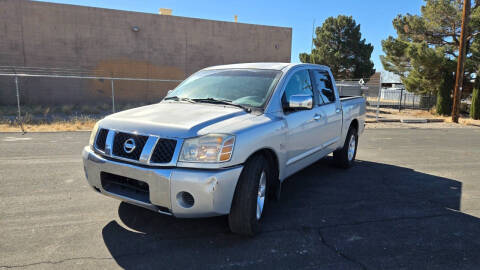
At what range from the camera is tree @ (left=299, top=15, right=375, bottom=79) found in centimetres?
2695

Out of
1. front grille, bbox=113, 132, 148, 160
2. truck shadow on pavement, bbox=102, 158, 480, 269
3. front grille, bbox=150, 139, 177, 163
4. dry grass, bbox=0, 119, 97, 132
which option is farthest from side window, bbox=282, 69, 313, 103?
dry grass, bbox=0, 119, 97, 132

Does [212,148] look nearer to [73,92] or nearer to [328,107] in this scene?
[328,107]

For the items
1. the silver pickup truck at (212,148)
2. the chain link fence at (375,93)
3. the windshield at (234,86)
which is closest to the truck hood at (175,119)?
the silver pickup truck at (212,148)

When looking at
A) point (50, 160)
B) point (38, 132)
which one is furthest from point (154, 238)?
point (38, 132)

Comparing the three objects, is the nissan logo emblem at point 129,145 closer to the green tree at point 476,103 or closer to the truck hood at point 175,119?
the truck hood at point 175,119

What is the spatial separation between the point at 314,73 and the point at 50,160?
17.1 feet

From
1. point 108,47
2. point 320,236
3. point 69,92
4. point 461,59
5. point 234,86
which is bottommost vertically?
point 320,236

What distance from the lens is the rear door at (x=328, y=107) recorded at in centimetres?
493

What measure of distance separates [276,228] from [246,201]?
2.38 ft

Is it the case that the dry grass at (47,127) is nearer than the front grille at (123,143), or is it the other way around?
the front grille at (123,143)

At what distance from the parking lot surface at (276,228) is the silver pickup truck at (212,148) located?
382 millimetres

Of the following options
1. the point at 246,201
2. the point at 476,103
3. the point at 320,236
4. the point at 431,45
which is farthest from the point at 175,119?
the point at 431,45

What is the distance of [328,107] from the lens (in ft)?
16.7

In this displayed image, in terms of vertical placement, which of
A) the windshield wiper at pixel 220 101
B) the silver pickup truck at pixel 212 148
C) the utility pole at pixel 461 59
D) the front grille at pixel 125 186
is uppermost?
the utility pole at pixel 461 59
